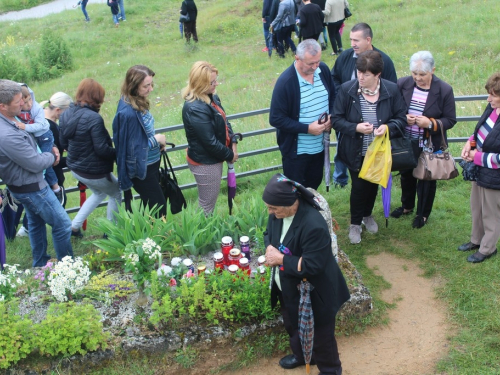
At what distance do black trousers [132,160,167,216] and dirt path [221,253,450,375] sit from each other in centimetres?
242

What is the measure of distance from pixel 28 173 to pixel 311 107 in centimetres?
292

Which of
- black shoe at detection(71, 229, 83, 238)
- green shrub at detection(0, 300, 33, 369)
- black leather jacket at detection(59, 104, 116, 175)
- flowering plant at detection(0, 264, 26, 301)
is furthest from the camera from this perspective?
black shoe at detection(71, 229, 83, 238)

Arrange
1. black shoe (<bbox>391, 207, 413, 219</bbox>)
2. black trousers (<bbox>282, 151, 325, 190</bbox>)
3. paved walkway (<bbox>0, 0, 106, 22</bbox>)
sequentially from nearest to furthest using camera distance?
black trousers (<bbox>282, 151, 325, 190</bbox>) → black shoe (<bbox>391, 207, 413, 219</bbox>) → paved walkway (<bbox>0, 0, 106, 22</bbox>)

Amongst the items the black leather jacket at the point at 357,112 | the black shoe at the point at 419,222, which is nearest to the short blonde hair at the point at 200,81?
the black leather jacket at the point at 357,112

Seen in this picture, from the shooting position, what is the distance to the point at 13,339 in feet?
13.7

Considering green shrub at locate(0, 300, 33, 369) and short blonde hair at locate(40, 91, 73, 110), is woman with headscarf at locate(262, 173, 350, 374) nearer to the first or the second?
green shrub at locate(0, 300, 33, 369)

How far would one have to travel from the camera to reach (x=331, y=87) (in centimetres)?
591

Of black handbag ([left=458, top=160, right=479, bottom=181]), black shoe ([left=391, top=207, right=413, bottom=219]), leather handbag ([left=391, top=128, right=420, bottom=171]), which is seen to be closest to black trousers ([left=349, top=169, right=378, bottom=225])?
leather handbag ([left=391, top=128, right=420, bottom=171])

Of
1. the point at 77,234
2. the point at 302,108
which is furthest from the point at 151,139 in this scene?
the point at 77,234

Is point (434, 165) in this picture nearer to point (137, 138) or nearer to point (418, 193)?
point (418, 193)

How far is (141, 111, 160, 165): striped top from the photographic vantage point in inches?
227

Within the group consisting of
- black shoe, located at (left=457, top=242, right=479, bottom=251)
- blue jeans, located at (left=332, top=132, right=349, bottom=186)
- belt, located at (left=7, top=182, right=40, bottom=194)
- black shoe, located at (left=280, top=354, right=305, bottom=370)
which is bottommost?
black shoe, located at (left=280, top=354, right=305, bottom=370)

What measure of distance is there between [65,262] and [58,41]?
15.0 m

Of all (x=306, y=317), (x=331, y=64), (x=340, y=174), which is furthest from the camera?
(x=331, y=64)
